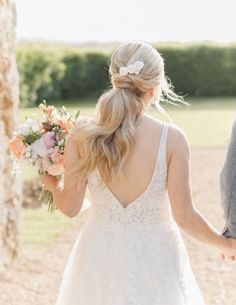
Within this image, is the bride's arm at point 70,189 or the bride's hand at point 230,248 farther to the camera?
the bride's hand at point 230,248

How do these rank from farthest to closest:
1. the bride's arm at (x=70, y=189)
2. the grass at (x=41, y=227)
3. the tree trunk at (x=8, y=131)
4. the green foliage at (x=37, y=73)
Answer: the green foliage at (x=37, y=73) → the grass at (x=41, y=227) → the tree trunk at (x=8, y=131) → the bride's arm at (x=70, y=189)

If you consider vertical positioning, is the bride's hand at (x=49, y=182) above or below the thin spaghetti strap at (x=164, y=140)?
below

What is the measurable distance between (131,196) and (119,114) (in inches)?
14.1

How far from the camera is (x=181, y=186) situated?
3213 millimetres

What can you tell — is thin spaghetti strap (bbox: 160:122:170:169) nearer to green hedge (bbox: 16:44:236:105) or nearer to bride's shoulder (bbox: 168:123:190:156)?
bride's shoulder (bbox: 168:123:190:156)

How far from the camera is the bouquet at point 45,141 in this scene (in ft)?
11.9

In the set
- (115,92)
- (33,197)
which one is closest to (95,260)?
(115,92)

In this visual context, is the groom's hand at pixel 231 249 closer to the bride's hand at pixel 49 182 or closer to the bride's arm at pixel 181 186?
the bride's arm at pixel 181 186

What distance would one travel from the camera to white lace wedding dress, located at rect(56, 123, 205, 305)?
333 cm

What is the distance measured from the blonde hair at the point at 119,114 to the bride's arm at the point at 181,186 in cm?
17

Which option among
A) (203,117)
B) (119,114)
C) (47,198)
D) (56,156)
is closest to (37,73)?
(203,117)

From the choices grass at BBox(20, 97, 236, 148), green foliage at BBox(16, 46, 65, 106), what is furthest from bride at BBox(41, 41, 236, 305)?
green foliage at BBox(16, 46, 65, 106)

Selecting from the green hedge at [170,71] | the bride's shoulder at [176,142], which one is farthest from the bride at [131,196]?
the green hedge at [170,71]

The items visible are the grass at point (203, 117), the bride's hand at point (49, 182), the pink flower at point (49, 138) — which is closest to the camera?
the bride's hand at point (49, 182)
